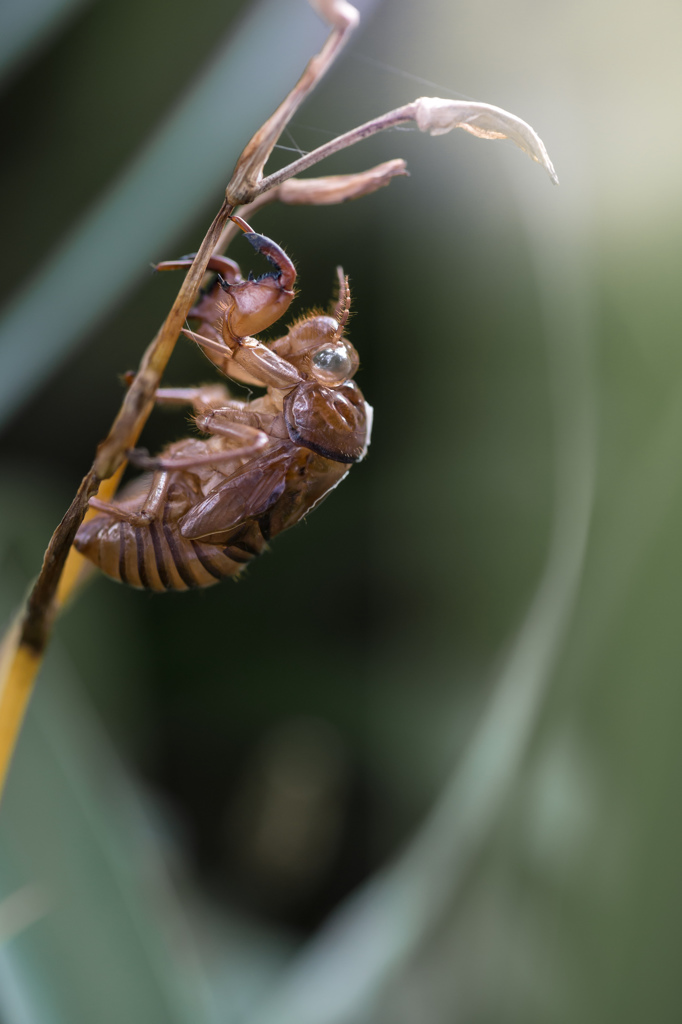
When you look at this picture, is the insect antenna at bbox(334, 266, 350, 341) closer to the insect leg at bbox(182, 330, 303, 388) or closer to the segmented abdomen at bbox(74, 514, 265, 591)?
the insect leg at bbox(182, 330, 303, 388)

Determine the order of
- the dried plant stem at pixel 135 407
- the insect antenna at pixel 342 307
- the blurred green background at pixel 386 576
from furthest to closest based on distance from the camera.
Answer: the blurred green background at pixel 386 576 → the insect antenna at pixel 342 307 → the dried plant stem at pixel 135 407

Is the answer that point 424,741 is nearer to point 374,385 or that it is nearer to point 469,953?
point 469,953

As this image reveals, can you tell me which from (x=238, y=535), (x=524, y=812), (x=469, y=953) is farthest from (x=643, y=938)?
(x=238, y=535)

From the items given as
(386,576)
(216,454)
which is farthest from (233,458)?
(386,576)

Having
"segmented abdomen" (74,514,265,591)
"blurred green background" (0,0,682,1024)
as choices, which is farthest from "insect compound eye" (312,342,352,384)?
"blurred green background" (0,0,682,1024)

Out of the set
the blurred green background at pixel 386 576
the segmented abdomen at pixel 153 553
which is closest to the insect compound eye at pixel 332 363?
the segmented abdomen at pixel 153 553

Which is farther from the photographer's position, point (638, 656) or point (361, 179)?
point (638, 656)

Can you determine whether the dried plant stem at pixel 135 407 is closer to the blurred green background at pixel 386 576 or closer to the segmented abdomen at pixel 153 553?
the segmented abdomen at pixel 153 553
